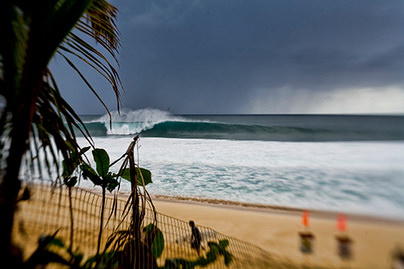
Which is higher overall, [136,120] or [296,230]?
[136,120]

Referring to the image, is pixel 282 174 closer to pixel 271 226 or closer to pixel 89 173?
pixel 271 226

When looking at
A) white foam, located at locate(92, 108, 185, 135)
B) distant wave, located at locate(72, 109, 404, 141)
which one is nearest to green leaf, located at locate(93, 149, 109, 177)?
distant wave, located at locate(72, 109, 404, 141)

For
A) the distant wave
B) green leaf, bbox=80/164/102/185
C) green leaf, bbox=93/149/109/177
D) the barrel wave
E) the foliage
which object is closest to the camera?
the foliage

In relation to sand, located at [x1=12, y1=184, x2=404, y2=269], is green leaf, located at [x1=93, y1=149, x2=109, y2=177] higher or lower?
higher

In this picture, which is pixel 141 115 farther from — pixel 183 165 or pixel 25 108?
pixel 25 108

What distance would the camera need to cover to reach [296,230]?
Result: 12.2 ft

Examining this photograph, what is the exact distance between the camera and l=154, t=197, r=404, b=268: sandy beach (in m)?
0.79

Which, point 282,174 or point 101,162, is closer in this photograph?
point 101,162

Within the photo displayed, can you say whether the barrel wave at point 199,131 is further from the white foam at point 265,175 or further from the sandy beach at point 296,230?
the sandy beach at point 296,230

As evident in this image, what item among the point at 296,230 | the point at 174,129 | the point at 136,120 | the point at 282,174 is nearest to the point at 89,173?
the point at 296,230

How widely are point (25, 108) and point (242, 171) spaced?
8034 millimetres

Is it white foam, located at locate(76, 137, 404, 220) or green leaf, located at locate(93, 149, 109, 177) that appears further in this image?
white foam, located at locate(76, 137, 404, 220)

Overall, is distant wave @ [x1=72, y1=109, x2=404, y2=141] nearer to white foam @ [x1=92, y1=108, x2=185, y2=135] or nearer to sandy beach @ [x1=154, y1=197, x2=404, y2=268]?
white foam @ [x1=92, y1=108, x2=185, y2=135]

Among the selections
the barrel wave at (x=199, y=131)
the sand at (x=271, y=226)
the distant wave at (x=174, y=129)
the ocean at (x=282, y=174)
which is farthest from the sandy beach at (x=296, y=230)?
the distant wave at (x=174, y=129)
